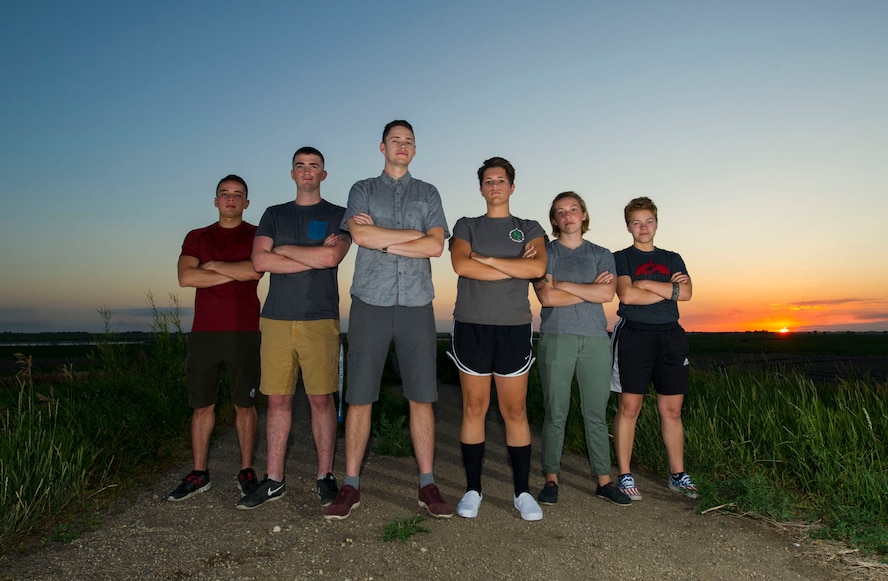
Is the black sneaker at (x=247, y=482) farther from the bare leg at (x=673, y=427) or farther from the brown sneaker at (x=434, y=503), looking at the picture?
the bare leg at (x=673, y=427)

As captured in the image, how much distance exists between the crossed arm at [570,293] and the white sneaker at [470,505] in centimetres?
169

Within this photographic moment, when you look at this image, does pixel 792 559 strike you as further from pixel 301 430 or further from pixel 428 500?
pixel 301 430

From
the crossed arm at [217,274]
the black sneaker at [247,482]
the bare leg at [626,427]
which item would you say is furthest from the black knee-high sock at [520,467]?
the crossed arm at [217,274]

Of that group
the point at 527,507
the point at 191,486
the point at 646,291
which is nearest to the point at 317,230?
the point at 191,486

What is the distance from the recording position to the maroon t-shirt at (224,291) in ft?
17.9

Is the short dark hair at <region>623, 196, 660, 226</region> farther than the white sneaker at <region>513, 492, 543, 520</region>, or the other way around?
the short dark hair at <region>623, 196, 660, 226</region>

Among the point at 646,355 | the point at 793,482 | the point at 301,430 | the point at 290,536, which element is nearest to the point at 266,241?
the point at 290,536

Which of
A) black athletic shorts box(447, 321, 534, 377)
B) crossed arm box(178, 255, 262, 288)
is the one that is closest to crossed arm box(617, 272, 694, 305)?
black athletic shorts box(447, 321, 534, 377)

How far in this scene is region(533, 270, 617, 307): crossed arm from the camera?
5195 millimetres

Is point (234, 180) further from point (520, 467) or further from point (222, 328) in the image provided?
point (520, 467)

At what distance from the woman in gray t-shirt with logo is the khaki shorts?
1082 mm

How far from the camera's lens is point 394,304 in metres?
4.80

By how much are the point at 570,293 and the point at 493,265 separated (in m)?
0.87

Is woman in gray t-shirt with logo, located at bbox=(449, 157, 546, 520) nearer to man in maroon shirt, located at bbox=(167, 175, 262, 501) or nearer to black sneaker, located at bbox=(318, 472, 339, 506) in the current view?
black sneaker, located at bbox=(318, 472, 339, 506)
